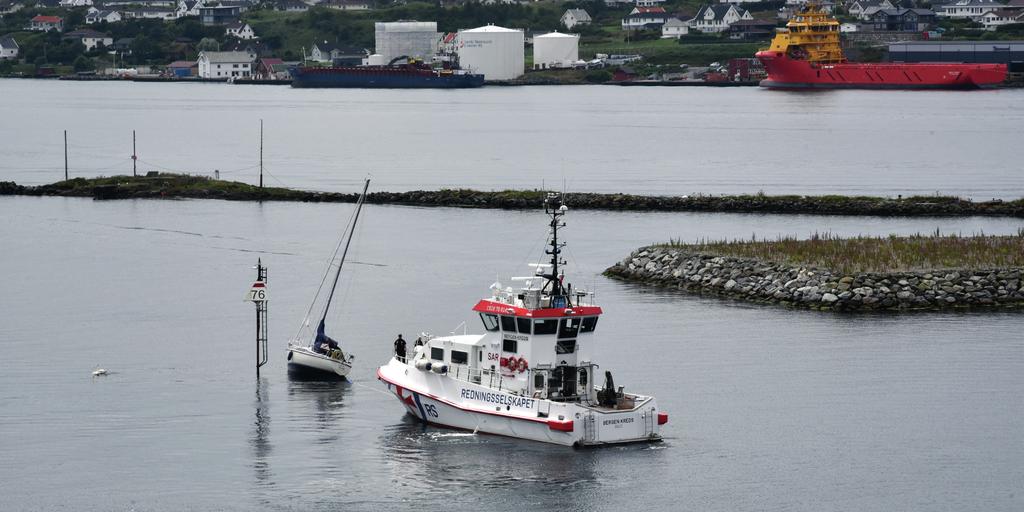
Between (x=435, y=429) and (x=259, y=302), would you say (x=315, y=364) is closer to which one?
(x=259, y=302)

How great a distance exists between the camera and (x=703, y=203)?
84.1 metres

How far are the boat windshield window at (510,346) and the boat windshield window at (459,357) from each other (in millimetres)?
1341

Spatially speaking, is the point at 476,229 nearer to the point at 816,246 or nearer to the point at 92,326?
the point at 816,246

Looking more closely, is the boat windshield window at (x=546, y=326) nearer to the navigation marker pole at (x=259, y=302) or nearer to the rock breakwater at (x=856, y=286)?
the navigation marker pole at (x=259, y=302)

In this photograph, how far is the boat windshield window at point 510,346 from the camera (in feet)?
116

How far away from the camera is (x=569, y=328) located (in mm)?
35344

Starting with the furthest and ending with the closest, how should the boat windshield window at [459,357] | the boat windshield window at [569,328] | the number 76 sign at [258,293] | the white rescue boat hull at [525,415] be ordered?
the number 76 sign at [258,293] → the boat windshield window at [459,357] → the boat windshield window at [569,328] → the white rescue boat hull at [525,415]

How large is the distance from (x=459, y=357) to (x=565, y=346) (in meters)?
2.89

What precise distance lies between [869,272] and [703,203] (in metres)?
30.5

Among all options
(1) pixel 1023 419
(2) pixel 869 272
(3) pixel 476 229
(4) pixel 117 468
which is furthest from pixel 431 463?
(3) pixel 476 229

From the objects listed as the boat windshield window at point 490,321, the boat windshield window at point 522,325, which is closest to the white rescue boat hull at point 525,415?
the boat windshield window at point 490,321

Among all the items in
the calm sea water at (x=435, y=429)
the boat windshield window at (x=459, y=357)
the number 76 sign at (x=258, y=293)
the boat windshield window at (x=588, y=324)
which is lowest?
the calm sea water at (x=435, y=429)

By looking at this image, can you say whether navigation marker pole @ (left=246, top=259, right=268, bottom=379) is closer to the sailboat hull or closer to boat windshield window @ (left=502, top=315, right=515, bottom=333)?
the sailboat hull

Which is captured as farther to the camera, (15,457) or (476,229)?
(476,229)
